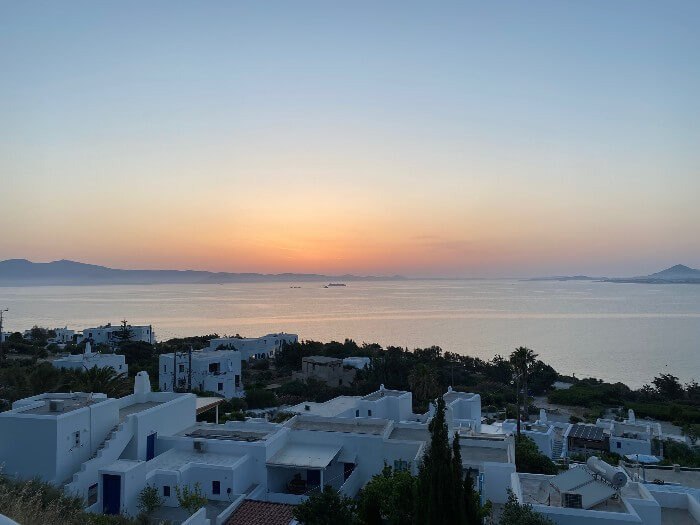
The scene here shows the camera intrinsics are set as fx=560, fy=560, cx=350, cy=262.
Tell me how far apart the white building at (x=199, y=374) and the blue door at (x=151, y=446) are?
18.2m

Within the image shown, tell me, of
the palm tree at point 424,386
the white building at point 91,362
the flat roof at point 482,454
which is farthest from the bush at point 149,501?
the white building at point 91,362

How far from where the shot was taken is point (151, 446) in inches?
593

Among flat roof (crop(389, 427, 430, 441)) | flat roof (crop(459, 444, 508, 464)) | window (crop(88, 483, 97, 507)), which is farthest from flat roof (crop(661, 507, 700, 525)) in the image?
window (crop(88, 483, 97, 507))

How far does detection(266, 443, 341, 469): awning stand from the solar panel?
565 cm

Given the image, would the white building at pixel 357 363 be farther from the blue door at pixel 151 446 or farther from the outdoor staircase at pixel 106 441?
the outdoor staircase at pixel 106 441

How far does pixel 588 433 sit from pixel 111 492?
20667 millimetres

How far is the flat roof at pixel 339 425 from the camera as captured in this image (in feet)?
54.6

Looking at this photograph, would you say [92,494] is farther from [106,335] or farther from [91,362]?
[106,335]

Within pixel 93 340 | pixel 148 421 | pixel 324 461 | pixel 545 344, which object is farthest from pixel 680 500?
pixel 545 344

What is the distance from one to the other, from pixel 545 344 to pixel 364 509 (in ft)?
247

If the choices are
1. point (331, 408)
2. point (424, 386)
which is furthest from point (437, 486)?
point (424, 386)

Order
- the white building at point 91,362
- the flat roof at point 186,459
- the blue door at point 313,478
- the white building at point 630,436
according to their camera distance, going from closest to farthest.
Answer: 1. the flat roof at point 186,459
2. the blue door at point 313,478
3. the white building at point 630,436
4. the white building at point 91,362

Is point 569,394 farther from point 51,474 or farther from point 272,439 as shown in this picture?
point 51,474

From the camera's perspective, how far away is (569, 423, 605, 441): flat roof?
24734mm
